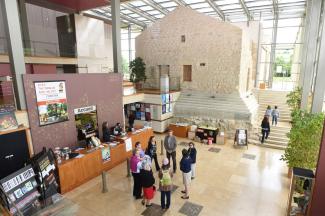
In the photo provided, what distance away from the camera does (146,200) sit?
5734mm

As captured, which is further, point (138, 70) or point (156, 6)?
point (156, 6)

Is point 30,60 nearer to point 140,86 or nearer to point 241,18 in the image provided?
point 140,86

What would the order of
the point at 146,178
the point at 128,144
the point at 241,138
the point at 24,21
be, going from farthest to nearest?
the point at 24,21, the point at 241,138, the point at 128,144, the point at 146,178

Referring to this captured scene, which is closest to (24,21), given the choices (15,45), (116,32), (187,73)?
(116,32)

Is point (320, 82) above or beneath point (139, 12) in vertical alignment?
beneath

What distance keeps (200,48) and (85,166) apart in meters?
10.7

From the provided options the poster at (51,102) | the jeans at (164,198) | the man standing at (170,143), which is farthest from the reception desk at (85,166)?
the jeans at (164,198)

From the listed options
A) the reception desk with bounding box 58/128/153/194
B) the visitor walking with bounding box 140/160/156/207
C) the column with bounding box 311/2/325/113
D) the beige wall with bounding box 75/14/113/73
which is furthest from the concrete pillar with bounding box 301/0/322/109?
the beige wall with bounding box 75/14/113/73

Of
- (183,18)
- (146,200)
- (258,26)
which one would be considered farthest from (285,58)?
(146,200)

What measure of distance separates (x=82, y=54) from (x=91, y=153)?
385 inches

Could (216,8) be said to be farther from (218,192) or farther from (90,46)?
(218,192)

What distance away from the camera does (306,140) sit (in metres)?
6.19

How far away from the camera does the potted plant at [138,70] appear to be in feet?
52.6

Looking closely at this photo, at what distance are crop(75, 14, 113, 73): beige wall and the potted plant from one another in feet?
6.91
